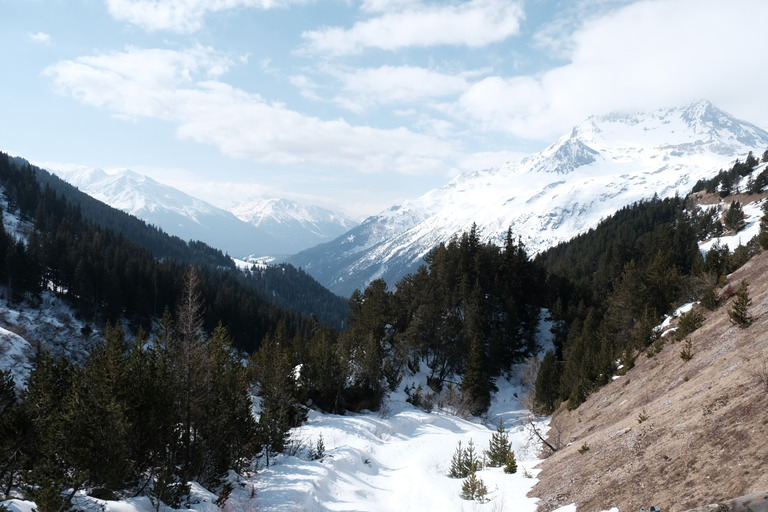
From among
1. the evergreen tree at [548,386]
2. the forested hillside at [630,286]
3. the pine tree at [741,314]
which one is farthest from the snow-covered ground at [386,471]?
the pine tree at [741,314]

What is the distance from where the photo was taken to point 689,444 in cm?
1233

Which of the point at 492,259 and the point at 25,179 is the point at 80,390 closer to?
the point at 492,259

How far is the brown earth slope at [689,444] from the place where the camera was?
1014 cm

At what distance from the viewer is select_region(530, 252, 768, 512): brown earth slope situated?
1014 centimetres

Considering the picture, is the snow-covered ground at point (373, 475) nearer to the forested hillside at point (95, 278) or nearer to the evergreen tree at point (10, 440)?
the evergreen tree at point (10, 440)

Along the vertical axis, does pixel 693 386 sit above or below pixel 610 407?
above

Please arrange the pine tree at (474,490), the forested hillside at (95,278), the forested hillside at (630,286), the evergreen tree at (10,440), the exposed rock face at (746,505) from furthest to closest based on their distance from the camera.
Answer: the forested hillside at (95,278)
the forested hillside at (630,286)
the pine tree at (474,490)
the evergreen tree at (10,440)
the exposed rock face at (746,505)

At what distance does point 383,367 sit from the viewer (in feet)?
161

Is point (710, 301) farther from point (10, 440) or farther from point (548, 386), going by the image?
point (10, 440)

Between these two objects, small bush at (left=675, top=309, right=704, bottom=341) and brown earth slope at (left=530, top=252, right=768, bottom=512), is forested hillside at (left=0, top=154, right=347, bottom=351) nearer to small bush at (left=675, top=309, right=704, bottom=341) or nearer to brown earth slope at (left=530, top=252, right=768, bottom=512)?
brown earth slope at (left=530, top=252, right=768, bottom=512)

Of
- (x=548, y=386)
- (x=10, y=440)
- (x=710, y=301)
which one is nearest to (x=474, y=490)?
(x=10, y=440)

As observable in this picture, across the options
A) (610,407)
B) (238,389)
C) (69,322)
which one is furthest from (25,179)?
(610,407)

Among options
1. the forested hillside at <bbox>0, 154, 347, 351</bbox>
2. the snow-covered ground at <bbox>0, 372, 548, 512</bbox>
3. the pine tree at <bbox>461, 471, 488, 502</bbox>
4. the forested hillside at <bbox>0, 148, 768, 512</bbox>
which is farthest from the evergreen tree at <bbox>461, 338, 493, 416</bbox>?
the forested hillside at <bbox>0, 154, 347, 351</bbox>

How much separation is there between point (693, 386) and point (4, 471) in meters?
28.0
